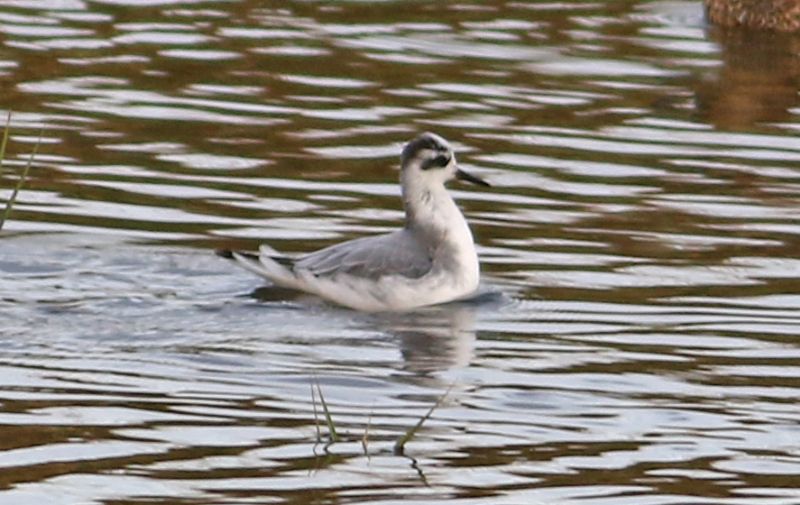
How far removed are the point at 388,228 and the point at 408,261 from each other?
1.45 m

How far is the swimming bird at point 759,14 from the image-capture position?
19.7 meters

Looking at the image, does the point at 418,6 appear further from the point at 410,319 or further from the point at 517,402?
the point at 517,402

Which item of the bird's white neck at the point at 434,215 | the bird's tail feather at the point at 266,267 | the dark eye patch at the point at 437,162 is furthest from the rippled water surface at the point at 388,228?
the dark eye patch at the point at 437,162

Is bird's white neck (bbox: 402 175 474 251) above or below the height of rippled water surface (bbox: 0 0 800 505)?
above

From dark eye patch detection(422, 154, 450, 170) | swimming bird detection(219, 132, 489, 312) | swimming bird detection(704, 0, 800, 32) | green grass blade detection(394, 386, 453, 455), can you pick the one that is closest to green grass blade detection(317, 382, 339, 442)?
green grass blade detection(394, 386, 453, 455)

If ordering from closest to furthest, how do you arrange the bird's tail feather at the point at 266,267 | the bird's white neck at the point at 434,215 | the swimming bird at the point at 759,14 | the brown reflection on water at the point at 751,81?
1. the bird's tail feather at the point at 266,267
2. the bird's white neck at the point at 434,215
3. the brown reflection on water at the point at 751,81
4. the swimming bird at the point at 759,14

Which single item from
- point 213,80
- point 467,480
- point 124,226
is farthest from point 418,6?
point 467,480

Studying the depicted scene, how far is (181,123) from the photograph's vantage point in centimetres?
1562

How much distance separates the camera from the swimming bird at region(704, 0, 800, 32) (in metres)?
19.7

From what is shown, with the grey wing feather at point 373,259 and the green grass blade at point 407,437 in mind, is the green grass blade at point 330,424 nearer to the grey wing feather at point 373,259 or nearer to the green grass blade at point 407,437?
the green grass blade at point 407,437

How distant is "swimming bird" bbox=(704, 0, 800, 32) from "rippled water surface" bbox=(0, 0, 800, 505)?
272 mm

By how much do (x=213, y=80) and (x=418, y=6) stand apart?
9.87ft

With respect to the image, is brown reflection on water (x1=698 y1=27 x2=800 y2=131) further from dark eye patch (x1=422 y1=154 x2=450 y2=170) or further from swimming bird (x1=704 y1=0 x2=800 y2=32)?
dark eye patch (x1=422 y1=154 x2=450 y2=170)

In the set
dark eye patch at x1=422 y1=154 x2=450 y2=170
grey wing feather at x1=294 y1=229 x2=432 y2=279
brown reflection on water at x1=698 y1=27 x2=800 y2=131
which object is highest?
dark eye patch at x1=422 y1=154 x2=450 y2=170
